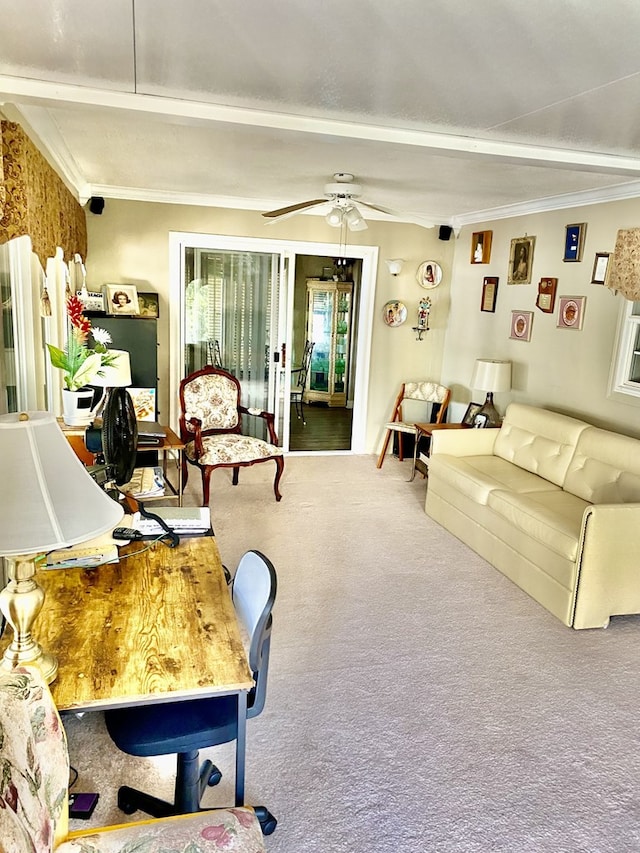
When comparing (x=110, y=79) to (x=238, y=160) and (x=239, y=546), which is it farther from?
(x=239, y=546)

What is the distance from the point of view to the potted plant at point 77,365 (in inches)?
138

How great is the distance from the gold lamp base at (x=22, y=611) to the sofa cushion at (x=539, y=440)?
Answer: 349 cm

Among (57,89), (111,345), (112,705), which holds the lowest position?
(112,705)

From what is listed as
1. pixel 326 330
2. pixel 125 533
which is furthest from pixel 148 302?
pixel 326 330

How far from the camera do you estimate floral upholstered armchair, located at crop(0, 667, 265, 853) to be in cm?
111

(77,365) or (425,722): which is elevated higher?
(77,365)

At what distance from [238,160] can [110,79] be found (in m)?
1.67

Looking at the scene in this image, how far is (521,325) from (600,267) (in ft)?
3.08

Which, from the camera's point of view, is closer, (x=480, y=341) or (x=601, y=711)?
(x=601, y=711)

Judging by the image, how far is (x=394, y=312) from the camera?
6156 mm

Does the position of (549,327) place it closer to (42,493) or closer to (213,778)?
(213,778)

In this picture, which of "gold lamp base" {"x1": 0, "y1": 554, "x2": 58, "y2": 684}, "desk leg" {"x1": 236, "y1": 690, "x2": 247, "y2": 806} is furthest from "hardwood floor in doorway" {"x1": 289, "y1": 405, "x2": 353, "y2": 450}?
"gold lamp base" {"x1": 0, "y1": 554, "x2": 58, "y2": 684}

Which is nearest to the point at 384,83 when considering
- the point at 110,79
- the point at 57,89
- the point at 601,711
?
the point at 110,79

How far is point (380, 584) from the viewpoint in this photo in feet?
11.7
